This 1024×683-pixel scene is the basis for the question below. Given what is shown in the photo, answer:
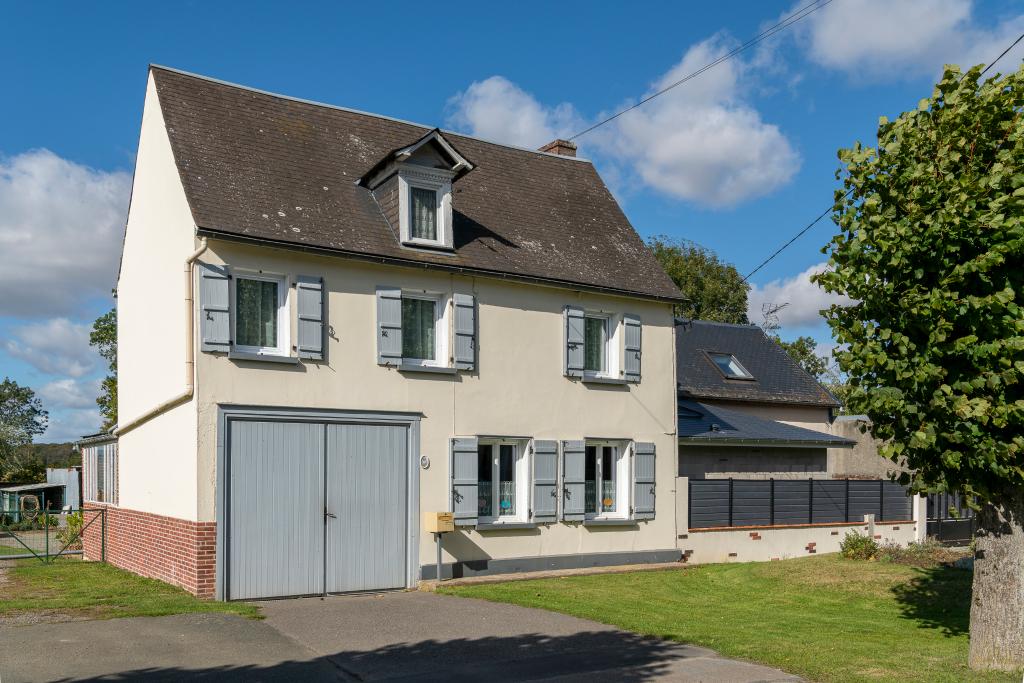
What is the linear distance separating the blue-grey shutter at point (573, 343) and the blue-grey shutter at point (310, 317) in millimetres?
4718

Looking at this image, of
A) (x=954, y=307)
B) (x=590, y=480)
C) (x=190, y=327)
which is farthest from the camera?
(x=590, y=480)

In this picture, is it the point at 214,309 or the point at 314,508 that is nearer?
the point at 214,309

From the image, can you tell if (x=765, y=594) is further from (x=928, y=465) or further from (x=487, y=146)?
(x=487, y=146)

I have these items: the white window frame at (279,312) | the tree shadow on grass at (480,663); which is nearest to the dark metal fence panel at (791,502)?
the tree shadow on grass at (480,663)

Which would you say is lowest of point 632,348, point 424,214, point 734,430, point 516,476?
point 516,476

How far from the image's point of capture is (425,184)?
16312mm

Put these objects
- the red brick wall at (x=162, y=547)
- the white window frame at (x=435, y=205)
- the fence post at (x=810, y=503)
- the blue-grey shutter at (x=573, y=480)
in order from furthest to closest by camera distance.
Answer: the fence post at (x=810, y=503) → the blue-grey shutter at (x=573, y=480) → the white window frame at (x=435, y=205) → the red brick wall at (x=162, y=547)

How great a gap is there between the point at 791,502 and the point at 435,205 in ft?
32.1

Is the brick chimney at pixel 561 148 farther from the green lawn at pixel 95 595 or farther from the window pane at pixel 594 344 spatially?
the green lawn at pixel 95 595

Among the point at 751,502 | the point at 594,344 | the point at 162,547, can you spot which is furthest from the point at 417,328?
the point at 751,502

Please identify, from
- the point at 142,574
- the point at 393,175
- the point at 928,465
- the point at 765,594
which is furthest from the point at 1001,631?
the point at 142,574

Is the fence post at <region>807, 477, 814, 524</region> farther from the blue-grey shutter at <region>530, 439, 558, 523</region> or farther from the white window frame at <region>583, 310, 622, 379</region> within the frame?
the blue-grey shutter at <region>530, 439, 558, 523</region>

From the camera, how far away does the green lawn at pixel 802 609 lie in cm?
988

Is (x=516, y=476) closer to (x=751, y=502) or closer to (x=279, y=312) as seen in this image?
(x=279, y=312)
